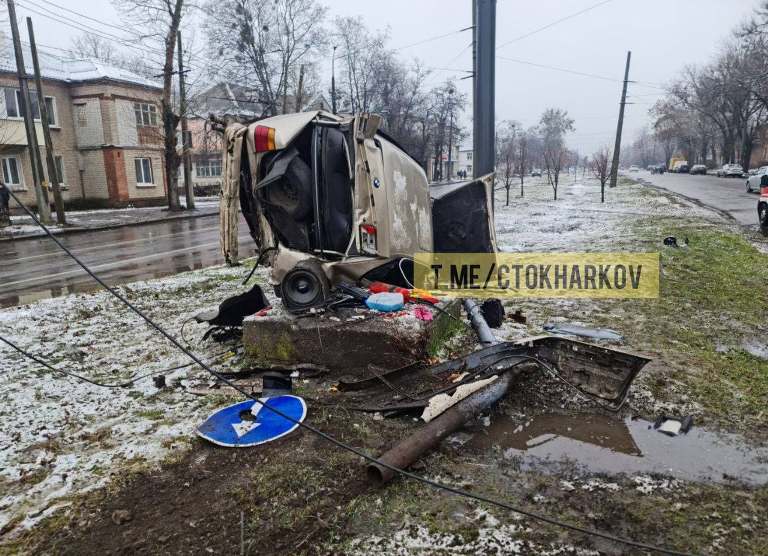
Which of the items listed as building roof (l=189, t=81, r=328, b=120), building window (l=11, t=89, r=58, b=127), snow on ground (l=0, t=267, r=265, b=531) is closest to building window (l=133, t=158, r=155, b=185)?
building roof (l=189, t=81, r=328, b=120)

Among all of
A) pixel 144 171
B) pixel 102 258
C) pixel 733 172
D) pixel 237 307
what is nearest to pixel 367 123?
pixel 237 307

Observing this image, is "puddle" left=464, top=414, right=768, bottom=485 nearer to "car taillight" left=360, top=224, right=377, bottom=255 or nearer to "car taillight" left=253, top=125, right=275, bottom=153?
"car taillight" left=360, top=224, right=377, bottom=255

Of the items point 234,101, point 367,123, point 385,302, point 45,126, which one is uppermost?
point 234,101

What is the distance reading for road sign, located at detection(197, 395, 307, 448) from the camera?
320cm

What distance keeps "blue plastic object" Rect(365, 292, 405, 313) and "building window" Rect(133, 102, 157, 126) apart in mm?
31809

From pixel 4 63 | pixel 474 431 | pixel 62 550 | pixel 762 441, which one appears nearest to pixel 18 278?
pixel 62 550

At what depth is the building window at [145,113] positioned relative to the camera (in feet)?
102

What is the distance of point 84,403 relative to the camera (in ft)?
12.6

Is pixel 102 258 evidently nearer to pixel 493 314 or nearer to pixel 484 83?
pixel 484 83

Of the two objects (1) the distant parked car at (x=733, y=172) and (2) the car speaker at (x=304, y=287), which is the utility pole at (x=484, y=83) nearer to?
(2) the car speaker at (x=304, y=287)

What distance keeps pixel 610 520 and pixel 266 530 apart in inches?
63.8

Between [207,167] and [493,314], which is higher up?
[207,167]

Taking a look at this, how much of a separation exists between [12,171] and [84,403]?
29140mm

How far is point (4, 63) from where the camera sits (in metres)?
25.5
